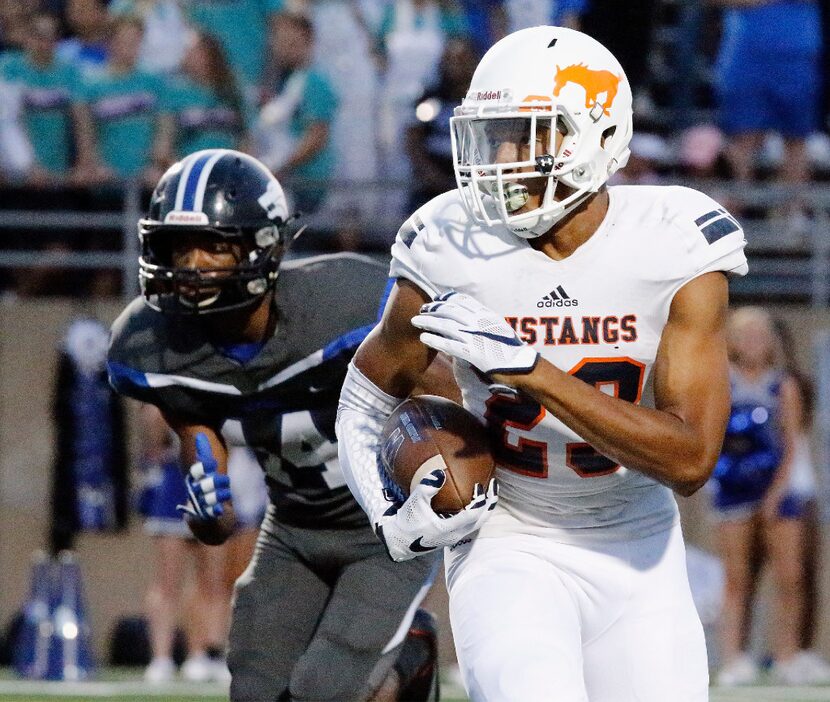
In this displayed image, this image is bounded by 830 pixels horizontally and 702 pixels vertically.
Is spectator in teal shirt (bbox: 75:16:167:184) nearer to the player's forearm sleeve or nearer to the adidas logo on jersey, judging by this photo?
the player's forearm sleeve

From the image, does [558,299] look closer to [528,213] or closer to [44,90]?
[528,213]

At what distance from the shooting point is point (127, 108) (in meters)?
7.98

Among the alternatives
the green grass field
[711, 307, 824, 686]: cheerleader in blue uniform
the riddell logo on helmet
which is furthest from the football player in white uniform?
[711, 307, 824, 686]: cheerleader in blue uniform

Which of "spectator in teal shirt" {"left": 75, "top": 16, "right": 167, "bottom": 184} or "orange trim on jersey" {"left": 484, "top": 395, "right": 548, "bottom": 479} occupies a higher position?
"orange trim on jersey" {"left": 484, "top": 395, "right": 548, "bottom": 479}

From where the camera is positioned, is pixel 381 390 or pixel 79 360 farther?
pixel 79 360

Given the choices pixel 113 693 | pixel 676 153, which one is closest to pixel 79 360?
pixel 113 693

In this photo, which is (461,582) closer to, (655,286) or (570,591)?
(570,591)

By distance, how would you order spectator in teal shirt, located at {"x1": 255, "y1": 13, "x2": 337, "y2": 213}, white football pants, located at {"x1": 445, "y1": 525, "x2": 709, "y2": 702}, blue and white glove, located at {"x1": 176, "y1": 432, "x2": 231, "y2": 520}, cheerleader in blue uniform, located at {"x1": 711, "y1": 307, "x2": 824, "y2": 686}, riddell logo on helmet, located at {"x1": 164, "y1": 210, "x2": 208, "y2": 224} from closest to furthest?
white football pants, located at {"x1": 445, "y1": 525, "x2": 709, "y2": 702}, blue and white glove, located at {"x1": 176, "y1": 432, "x2": 231, "y2": 520}, riddell logo on helmet, located at {"x1": 164, "y1": 210, "x2": 208, "y2": 224}, cheerleader in blue uniform, located at {"x1": 711, "y1": 307, "x2": 824, "y2": 686}, spectator in teal shirt, located at {"x1": 255, "y1": 13, "x2": 337, "y2": 213}

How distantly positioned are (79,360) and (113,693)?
81.9 inches

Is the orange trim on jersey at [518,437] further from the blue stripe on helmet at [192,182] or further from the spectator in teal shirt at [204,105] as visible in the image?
the spectator in teal shirt at [204,105]

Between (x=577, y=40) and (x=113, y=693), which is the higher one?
(x=577, y=40)

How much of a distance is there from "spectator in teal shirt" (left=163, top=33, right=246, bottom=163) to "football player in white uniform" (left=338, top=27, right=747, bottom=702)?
185 inches

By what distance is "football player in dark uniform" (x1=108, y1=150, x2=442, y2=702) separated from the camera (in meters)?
4.11

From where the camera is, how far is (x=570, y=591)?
3.27 m
